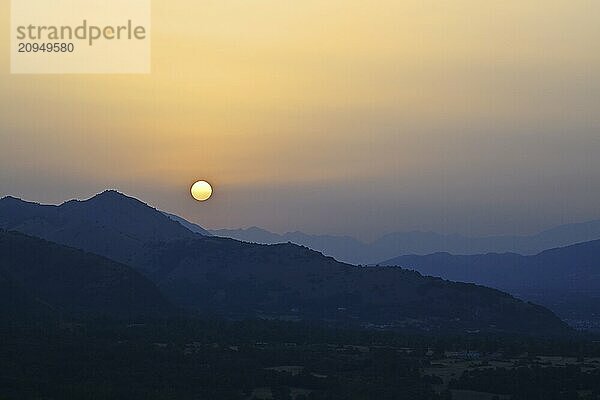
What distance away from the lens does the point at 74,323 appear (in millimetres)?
93312

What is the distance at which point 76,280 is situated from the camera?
125m

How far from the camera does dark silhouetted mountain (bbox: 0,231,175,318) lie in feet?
393

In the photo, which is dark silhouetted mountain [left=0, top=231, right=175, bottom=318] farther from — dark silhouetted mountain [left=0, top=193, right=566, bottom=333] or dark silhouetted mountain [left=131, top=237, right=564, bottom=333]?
dark silhouetted mountain [left=131, top=237, right=564, bottom=333]

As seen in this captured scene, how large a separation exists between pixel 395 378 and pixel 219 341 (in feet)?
77.5

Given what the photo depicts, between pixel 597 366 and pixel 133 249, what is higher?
pixel 133 249

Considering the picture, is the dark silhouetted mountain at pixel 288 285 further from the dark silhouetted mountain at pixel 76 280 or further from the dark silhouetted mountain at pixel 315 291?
the dark silhouetted mountain at pixel 76 280

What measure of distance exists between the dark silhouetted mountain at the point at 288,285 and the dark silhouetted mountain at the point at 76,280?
58.2 ft

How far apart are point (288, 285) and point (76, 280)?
47.8 meters

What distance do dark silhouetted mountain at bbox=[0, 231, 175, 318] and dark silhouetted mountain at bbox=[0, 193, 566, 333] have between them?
1775cm

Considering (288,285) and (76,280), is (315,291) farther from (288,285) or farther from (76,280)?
(76,280)

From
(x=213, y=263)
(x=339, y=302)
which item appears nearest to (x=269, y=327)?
(x=339, y=302)

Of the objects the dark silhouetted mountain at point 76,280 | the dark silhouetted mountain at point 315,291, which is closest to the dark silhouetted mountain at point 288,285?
the dark silhouetted mountain at point 315,291

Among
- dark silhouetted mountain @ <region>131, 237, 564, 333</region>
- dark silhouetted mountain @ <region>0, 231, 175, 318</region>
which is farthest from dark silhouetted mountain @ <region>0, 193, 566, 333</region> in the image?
dark silhouetted mountain @ <region>0, 231, 175, 318</region>

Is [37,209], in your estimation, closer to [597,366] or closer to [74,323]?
[74,323]
